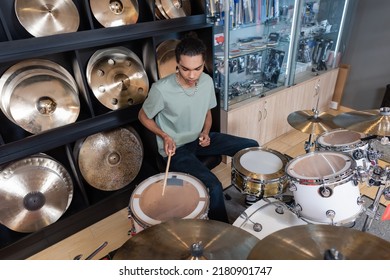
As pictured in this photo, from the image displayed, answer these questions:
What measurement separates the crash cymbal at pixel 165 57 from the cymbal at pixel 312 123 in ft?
3.36

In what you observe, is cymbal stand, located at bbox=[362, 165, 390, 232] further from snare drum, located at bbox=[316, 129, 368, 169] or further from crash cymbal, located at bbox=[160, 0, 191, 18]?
crash cymbal, located at bbox=[160, 0, 191, 18]

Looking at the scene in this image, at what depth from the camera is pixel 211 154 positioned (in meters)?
1.88

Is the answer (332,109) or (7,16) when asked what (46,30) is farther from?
(332,109)

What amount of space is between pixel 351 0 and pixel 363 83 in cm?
94

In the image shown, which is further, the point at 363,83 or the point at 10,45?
the point at 363,83

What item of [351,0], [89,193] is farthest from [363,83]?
[89,193]

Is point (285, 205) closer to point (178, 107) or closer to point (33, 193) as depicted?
point (178, 107)

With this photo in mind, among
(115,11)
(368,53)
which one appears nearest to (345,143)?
(115,11)

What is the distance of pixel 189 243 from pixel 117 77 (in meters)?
1.33

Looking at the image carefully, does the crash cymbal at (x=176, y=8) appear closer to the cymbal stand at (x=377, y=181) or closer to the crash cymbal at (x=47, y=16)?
the crash cymbal at (x=47, y=16)

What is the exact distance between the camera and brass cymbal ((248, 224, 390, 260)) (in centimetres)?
74

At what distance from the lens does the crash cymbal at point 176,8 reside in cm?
186

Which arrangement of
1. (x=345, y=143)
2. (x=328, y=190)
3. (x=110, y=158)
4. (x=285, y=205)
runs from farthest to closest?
(x=110, y=158), (x=345, y=143), (x=285, y=205), (x=328, y=190)

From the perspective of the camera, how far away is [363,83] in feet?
10.2
